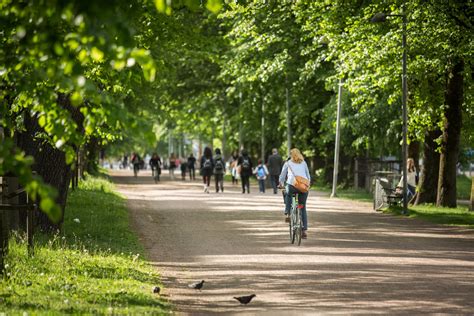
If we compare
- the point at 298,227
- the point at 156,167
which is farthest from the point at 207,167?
the point at 298,227

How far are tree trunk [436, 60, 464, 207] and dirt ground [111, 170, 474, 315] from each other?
2704 millimetres

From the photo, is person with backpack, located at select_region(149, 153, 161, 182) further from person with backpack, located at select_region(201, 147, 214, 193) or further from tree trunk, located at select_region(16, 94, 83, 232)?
tree trunk, located at select_region(16, 94, 83, 232)

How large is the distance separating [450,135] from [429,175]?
3.34m

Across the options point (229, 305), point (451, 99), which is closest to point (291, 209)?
point (229, 305)

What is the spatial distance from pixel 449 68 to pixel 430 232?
5.62m

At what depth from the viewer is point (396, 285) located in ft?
39.0

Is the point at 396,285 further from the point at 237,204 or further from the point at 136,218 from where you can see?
the point at 237,204

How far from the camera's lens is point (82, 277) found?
38.9 feet

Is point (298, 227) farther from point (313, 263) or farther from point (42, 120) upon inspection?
point (42, 120)

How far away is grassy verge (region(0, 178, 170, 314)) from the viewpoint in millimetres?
9688

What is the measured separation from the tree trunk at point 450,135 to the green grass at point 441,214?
1.75 feet

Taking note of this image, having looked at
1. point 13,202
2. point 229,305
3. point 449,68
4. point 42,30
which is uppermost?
point 449,68

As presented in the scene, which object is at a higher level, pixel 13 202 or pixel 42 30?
pixel 42 30

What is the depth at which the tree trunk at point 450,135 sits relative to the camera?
2630 centimetres
